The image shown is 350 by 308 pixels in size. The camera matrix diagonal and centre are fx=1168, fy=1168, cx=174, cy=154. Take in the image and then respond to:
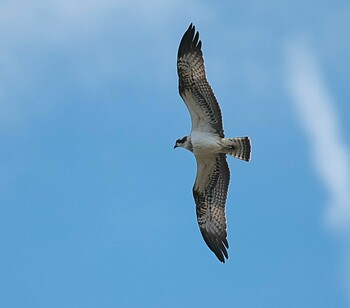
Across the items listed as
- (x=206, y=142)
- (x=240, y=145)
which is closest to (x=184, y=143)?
(x=206, y=142)

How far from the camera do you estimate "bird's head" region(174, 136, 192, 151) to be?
68.9 feet

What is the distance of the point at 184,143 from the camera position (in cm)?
2109

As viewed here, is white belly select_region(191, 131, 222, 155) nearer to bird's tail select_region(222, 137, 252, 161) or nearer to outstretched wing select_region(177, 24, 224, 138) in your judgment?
bird's tail select_region(222, 137, 252, 161)

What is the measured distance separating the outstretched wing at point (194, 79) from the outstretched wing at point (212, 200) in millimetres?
1242

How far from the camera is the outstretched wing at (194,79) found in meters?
20.5

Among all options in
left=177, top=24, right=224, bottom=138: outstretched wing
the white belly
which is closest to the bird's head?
the white belly

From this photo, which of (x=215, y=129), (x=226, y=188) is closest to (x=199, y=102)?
(x=215, y=129)

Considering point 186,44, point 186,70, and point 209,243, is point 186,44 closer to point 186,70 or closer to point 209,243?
point 186,70

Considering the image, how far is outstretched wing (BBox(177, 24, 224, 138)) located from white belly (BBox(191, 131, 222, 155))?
375 millimetres

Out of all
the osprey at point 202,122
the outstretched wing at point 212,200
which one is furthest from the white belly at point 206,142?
the outstretched wing at point 212,200

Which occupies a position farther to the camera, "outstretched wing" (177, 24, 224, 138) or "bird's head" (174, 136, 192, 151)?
"bird's head" (174, 136, 192, 151)

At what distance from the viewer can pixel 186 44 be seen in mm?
20547

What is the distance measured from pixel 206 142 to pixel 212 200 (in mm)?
1550

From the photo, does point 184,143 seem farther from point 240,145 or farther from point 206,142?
point 240,145
